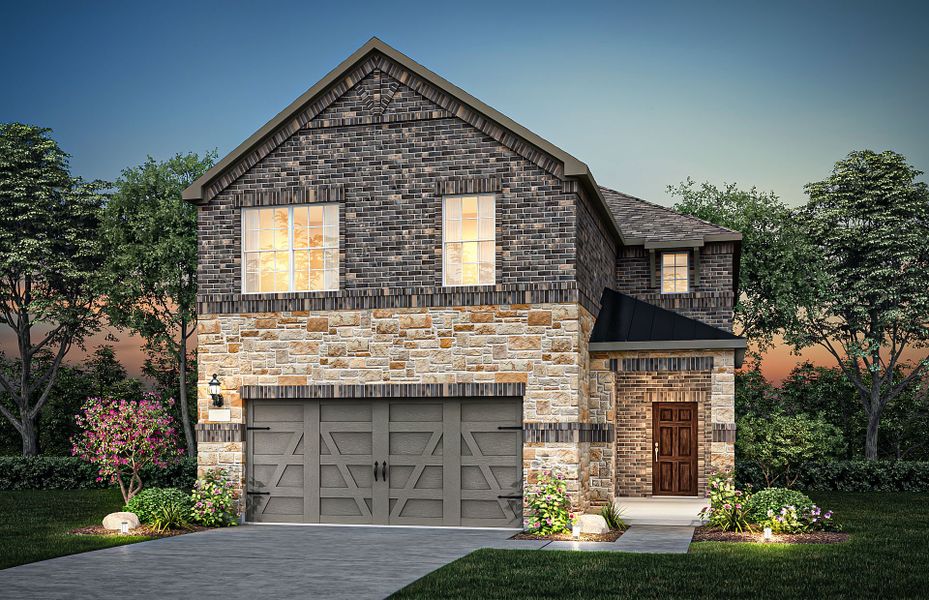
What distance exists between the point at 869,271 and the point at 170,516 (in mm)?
25314

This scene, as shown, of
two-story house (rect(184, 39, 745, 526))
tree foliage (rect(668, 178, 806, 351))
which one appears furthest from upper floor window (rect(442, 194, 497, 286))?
tree foliage (rect(668, 178, 806, 351))

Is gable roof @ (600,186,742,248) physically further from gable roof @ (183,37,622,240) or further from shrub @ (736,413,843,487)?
shrub @ (736,413,843,487)

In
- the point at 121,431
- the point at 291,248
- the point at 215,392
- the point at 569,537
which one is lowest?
the point at 569,537

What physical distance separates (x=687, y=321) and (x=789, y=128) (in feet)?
39.5

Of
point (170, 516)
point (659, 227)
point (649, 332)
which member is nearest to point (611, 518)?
point (649, 332)

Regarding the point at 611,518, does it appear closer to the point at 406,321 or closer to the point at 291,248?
the point at 406,321

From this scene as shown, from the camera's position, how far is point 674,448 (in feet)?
83.6

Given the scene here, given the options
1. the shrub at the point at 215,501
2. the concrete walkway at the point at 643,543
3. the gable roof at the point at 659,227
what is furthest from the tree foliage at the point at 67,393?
the concrete walkway at the point at 643,543

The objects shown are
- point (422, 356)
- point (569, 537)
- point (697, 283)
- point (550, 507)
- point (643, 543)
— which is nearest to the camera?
point (643, 543)

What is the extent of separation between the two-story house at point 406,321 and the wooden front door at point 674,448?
6333 mm

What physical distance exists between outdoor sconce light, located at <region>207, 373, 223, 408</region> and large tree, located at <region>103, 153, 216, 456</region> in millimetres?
12719

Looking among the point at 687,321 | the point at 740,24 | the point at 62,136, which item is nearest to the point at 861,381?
the point at 740,24

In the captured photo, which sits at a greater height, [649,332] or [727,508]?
[649,332]

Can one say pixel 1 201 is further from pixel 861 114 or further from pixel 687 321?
pixel 861 114
